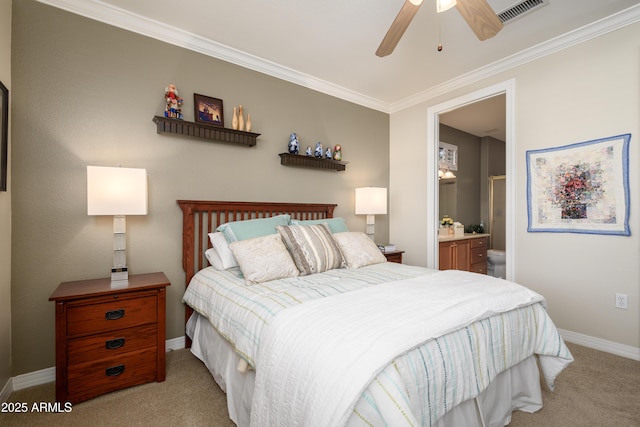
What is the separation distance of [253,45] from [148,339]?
8.48 feet

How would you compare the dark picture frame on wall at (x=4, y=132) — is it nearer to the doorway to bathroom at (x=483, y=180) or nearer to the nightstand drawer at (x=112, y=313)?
the nightstand drawer at (x=112, y=313)

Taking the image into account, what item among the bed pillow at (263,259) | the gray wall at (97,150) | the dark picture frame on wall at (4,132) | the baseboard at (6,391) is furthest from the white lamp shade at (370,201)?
the baseboard at (6,391)

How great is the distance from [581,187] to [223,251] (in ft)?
10.3

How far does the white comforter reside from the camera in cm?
94

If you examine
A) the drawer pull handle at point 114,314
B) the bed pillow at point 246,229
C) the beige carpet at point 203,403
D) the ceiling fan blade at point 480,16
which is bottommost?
the beige carpet at point 203,403

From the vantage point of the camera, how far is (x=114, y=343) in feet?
6.02

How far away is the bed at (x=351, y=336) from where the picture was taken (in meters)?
0.97

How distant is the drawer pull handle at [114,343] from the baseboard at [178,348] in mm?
629

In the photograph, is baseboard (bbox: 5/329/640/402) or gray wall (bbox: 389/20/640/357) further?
gray wall (bbox: 389/20/640/357)

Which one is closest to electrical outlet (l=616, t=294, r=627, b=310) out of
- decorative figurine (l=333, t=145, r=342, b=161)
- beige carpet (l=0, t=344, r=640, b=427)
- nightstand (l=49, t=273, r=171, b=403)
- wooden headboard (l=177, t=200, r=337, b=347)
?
beige carpet (l=0, t=344, r=640, b=427)

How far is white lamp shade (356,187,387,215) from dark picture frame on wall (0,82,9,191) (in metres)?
2.99

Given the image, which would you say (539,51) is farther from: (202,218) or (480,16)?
(202,218)

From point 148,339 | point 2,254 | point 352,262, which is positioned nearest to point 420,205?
point 352,262

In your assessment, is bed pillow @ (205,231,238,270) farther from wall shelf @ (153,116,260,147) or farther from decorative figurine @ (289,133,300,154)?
decorative figurine @ (289,133,300,154)
